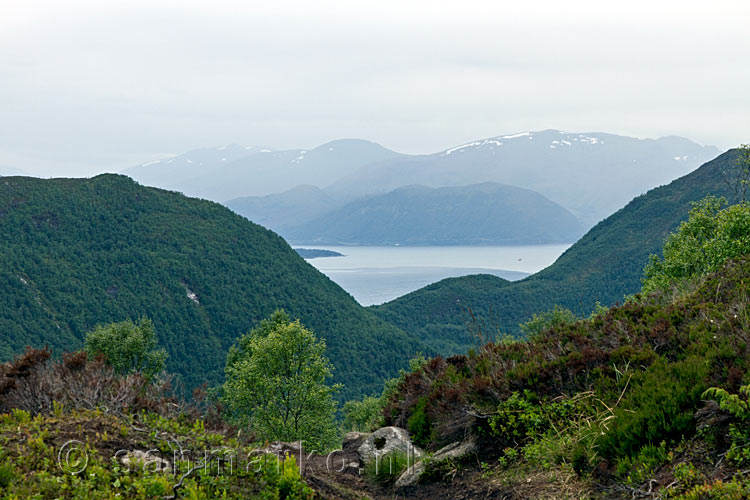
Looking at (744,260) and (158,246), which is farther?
(158,246)

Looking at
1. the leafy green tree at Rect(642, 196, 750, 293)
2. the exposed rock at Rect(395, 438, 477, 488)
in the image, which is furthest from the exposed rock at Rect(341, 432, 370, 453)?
the leafy green tree at Rect(642, 196, 750, 293)

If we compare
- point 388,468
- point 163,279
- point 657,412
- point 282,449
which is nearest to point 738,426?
point 657,412

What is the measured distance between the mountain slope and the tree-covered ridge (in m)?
23.6

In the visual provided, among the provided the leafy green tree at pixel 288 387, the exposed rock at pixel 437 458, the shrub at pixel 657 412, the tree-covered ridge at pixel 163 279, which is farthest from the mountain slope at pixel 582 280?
the shrub at pixel 657 412

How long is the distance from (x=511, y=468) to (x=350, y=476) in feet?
8.38

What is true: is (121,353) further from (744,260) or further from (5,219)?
(5,219)

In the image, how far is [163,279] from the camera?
12681cm

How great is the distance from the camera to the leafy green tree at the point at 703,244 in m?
18.0

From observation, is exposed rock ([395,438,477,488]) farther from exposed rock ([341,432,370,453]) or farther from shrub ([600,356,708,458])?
shrub ([600,356,708,458])

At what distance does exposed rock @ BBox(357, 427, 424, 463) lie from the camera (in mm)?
8663

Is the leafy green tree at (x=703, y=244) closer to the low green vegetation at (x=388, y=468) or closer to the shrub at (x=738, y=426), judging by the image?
the shrub at (x=738, y=426)

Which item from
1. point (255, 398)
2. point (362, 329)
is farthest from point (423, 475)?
point (362, 329)

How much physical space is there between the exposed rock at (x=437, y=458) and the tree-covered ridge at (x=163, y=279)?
9133cm

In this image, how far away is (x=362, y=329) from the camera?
402 feet
